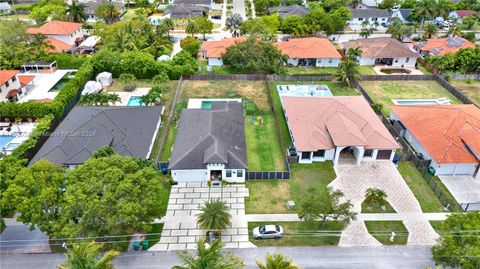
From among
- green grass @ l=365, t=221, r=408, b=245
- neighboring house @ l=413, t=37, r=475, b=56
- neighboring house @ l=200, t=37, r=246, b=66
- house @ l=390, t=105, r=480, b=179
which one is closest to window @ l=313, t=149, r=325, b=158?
green grass @ l=365, t=221, r=408, b=245

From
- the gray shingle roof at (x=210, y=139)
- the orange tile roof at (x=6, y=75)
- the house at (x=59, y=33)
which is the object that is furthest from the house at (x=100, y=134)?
the house at (x=59, y=33)

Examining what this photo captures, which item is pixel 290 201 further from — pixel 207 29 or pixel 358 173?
pixel 207 29

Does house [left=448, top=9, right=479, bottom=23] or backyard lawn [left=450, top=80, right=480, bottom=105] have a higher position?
house [left=448, top=9, right=479, bottom=23]

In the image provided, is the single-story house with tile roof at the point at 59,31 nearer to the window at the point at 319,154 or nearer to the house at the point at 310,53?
the house at the point at 310,53

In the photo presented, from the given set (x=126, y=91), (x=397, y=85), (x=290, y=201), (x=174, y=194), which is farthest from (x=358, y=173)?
(x=126, y=91)

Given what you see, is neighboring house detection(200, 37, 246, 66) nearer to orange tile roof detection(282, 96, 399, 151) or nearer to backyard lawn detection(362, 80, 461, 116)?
orange tile roof detection(282, 96, 399, 151)
